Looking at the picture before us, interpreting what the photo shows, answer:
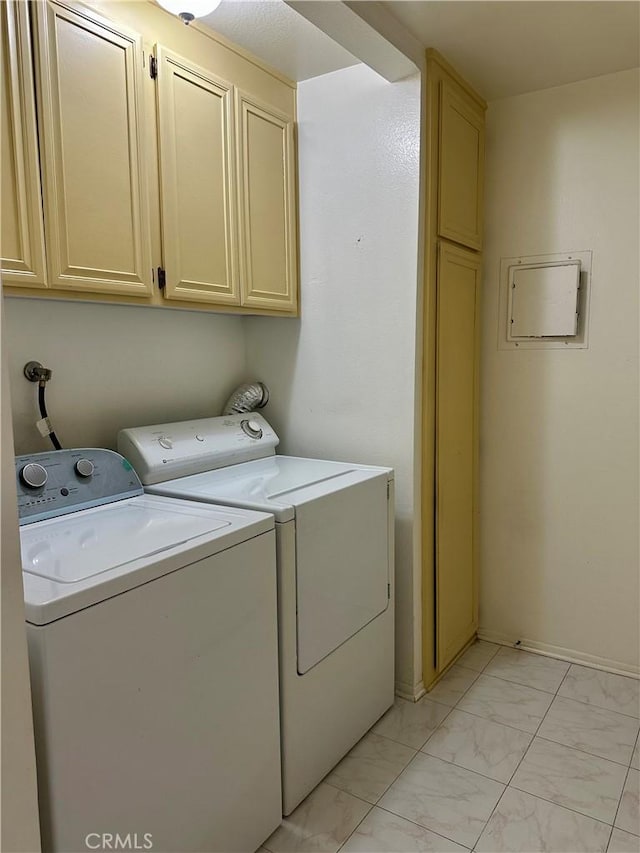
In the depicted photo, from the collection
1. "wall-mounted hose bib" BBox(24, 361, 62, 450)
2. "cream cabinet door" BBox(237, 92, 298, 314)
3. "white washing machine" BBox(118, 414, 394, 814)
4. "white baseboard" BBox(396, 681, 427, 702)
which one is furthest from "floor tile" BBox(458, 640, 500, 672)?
"wall-mounted hose bib" BBox(24, 361, 62, 450)

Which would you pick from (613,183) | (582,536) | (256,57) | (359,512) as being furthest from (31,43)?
(582,536)

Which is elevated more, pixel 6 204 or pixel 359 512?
pixel 6 204

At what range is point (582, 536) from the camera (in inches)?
101

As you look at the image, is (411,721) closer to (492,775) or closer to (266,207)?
(492,775)

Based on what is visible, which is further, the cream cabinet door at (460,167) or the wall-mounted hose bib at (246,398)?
the wall-mounted hose bib at (246,398)

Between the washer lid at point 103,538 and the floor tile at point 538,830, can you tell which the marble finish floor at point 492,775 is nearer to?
the floor tile at point 538,830

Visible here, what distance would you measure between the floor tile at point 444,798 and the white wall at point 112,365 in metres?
1.50

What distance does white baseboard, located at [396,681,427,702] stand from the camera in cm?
236

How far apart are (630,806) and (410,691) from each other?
0.82 m

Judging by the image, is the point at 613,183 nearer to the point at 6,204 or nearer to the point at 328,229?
the point at 328,229

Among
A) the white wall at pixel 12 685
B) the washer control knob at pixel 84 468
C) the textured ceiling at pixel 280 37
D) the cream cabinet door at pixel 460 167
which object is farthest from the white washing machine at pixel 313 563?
the textured ceiling at pixel 280 37

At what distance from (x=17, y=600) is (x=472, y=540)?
2227mm

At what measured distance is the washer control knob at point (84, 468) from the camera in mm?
1754

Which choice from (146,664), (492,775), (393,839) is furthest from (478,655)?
(146,664)
